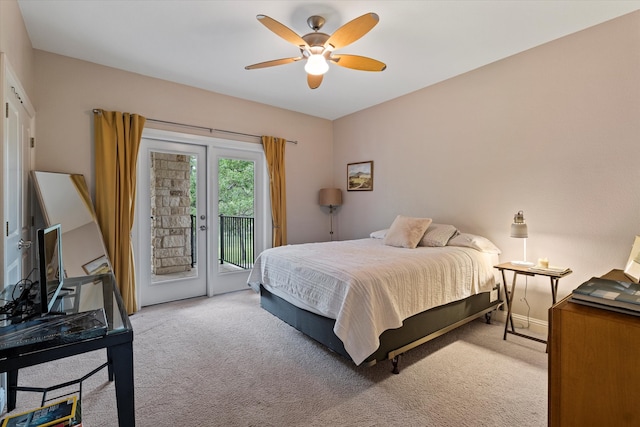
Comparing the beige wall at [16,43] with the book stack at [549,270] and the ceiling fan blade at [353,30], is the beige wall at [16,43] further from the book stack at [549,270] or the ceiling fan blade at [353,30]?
the book stack at [549,270]

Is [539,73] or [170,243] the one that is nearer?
[539,73]

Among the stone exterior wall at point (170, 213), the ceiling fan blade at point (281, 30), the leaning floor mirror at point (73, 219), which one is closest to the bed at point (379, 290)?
the stone exterior wall at point (170, 213)

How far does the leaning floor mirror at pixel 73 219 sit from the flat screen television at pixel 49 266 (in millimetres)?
1174

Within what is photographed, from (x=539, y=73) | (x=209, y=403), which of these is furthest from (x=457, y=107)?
(x=209, y=403)

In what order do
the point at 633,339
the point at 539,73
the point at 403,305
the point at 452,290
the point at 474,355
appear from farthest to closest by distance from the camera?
1. the point at 539,73
2. the point at 452,290
3. the point at 474,355
4. the point at 403,305
5. the point at 633,339

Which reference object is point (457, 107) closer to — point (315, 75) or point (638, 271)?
point (315, 75)

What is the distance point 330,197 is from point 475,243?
7.87 ft

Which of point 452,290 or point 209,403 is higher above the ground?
point 452,290

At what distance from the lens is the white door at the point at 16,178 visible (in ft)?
6.30

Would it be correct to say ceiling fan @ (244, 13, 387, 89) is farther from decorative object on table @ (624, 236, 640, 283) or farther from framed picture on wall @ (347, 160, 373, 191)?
decorative object on table @ (624, 236, 640, 283)

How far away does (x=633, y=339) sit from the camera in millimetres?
1042

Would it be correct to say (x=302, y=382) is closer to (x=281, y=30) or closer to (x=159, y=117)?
(x=281, y=30)

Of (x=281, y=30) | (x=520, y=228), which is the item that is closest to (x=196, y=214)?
(x=281, y=30)

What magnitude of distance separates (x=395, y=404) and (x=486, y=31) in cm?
303
